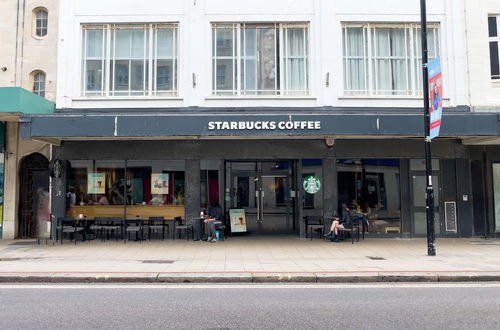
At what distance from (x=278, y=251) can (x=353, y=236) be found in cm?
352

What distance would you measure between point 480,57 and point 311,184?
23.5 ft

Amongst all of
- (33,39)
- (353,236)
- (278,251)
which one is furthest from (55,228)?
(353,236)

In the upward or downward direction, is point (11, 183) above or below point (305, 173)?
below

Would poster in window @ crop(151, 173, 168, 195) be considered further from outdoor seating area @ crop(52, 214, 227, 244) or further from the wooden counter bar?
outdoor seating area @ crop(52, 214, 227, 244)

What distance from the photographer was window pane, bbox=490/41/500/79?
15.5m

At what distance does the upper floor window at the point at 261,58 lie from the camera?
15.3 meters

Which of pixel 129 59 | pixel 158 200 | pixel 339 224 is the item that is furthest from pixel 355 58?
pixel 158 200

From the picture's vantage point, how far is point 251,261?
11000 millimetres

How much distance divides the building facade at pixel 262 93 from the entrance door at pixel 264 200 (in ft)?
2.94

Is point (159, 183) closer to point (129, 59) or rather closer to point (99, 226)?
point (99, 226)

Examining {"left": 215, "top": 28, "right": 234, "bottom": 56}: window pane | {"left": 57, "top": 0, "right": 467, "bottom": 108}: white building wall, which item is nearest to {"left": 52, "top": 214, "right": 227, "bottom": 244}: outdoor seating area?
{"left": 57, "top": 0, "right": 467, "bottom": 108}: white building wall

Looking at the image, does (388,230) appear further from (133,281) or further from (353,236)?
(133,281)

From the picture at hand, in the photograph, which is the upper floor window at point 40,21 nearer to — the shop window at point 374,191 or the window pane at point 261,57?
the window pane at point 261,57

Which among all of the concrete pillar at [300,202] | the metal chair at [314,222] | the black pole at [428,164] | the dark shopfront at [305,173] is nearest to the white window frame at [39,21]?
the dark shopfront at [305,173]
